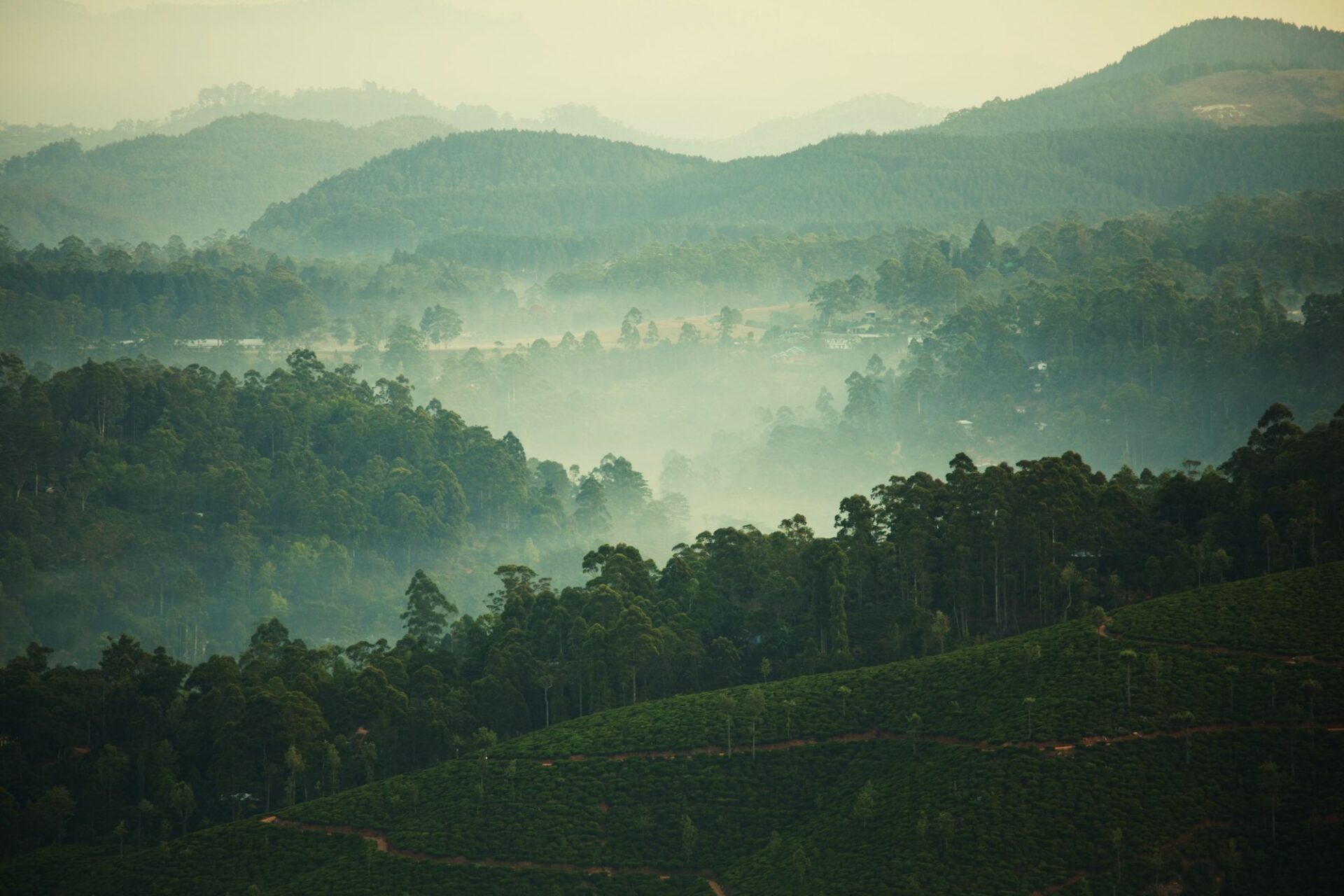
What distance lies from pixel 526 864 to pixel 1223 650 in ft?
78.7

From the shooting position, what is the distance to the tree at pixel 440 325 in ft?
529

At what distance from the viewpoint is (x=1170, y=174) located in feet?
622

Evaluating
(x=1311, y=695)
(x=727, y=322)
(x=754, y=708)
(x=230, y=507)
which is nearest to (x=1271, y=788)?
(x=1311, y=695)

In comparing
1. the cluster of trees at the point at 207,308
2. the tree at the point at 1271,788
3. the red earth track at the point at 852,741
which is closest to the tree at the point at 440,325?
the cluster of trees at the point at 207,308

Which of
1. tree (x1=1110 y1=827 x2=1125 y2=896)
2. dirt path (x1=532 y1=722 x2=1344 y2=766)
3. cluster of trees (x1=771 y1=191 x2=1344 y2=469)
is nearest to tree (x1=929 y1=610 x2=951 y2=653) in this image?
dirt path (x1=532 y1=722 x2=1344 y2=766)

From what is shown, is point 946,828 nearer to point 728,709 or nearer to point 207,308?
point 728,709

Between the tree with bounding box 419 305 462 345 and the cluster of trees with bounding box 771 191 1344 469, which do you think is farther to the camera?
the tree with bounding box 419 305 462 345

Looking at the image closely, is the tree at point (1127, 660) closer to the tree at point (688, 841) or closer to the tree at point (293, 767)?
the tree at point (688, 841)

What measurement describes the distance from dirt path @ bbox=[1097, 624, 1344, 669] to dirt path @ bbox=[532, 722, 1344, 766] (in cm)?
350

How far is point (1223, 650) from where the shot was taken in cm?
4888

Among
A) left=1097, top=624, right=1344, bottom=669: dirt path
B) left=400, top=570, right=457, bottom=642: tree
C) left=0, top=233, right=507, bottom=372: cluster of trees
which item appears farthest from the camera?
left=0, top=233, right=507, bottom=372: cluster of trees

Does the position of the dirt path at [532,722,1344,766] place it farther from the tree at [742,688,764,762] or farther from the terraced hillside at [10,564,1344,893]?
the tree at [742,688,764,762]

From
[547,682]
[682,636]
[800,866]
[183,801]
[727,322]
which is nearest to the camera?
[800,866]

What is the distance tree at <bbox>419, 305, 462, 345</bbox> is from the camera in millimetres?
161250
